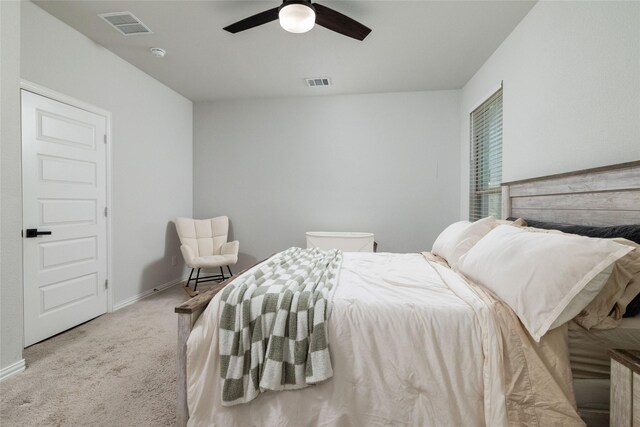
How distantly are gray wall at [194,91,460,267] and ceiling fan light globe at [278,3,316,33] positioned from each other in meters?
2.24

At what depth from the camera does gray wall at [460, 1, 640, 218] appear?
1483mm

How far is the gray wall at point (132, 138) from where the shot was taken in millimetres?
2420

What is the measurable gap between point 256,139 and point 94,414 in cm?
355

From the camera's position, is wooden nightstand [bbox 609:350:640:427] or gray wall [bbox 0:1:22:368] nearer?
wooden nightstand [bbox 609:350:640:427]

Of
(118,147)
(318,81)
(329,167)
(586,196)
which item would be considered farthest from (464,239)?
(118,147)

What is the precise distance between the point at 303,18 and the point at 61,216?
2.56m

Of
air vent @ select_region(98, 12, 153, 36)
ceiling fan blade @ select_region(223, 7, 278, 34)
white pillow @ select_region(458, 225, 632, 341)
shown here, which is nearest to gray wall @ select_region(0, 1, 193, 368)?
air vent @ select_region(98, 12, 153, 36)

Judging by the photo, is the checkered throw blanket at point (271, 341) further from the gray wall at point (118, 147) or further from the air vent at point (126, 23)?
the air vent at point (126, 23)

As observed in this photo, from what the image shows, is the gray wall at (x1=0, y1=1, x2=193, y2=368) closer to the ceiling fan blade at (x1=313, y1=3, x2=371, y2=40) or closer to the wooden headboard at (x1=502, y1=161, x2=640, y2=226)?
the ceiling fan blade at (x1=313, y1=3, x2=371, y2=40)

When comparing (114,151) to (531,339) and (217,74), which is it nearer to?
→ (217,74)

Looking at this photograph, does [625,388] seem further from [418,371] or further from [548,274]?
[418,371]

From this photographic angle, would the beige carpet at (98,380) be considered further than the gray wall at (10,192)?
No

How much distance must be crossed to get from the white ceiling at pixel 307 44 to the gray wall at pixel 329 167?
0.36 m

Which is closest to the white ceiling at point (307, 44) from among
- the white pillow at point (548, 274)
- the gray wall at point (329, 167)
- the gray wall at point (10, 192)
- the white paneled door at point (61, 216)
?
the gray wall at point (329, 167)
